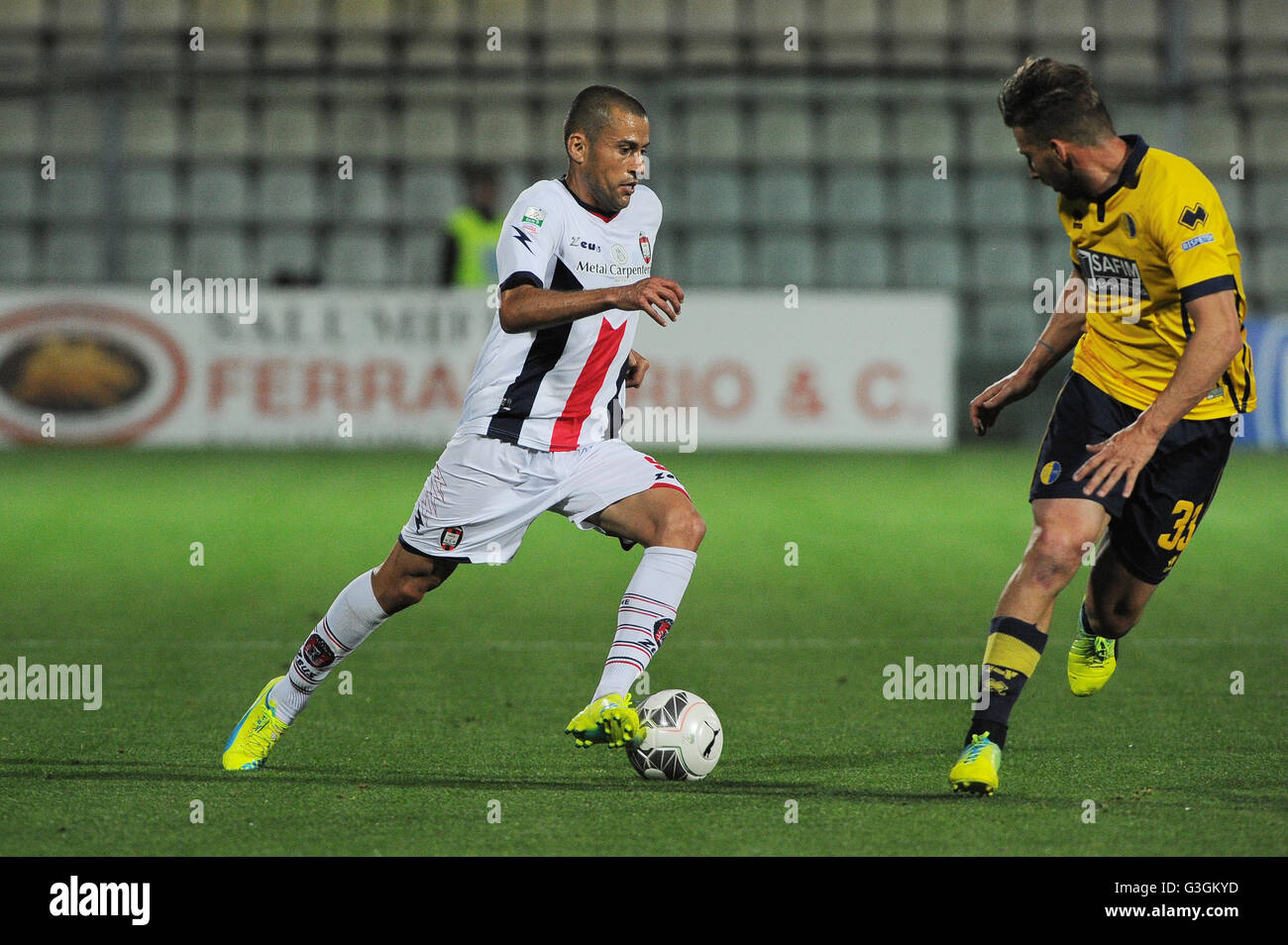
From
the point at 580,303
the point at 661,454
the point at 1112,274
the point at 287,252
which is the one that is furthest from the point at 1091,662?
the point at 287,252

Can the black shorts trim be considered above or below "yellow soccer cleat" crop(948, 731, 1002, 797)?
above

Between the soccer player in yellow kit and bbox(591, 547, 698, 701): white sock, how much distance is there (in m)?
0.89

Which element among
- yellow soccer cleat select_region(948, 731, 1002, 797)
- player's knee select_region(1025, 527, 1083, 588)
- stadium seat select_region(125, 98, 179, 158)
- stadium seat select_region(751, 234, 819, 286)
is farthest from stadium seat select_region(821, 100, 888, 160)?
yellow soccer cleat select_region(948, 731, 1002, 797)

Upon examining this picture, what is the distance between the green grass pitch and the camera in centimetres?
423

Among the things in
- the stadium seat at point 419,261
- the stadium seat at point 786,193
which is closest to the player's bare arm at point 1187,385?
the stadium seat at point 419,261

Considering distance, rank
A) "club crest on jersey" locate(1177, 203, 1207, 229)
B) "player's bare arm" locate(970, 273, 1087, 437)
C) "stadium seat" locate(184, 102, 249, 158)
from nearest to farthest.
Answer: "club crest on jersey" locate(1177, 203, 1207, 229) → "player's bare arm" locate(970, 273, 1087, 437) → "stadium seat" locate(184, 102, 249, 158)

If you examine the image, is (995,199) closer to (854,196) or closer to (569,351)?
(854,196)

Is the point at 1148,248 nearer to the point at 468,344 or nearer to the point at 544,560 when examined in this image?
the point at 544,560

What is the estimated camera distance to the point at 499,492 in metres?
5.11

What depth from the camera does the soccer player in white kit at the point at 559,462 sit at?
504cm

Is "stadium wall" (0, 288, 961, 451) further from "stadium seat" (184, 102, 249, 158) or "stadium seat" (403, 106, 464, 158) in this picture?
"stadium seat" (403, 106, 464, 158)

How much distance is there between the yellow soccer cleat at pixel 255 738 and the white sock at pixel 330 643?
0.03 metres

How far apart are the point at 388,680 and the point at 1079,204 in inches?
125

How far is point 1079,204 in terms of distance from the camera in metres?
4.82
